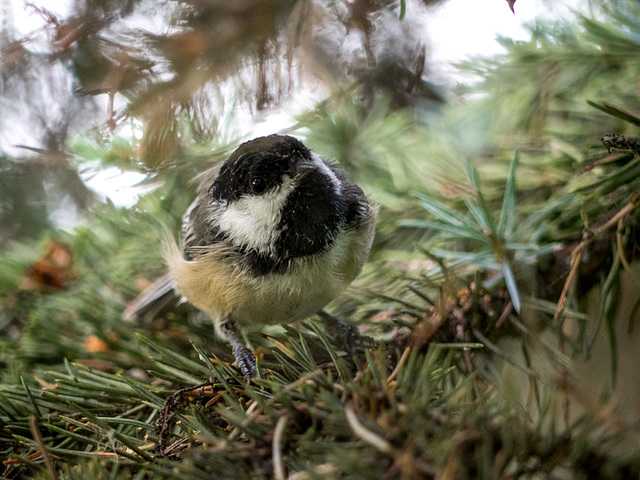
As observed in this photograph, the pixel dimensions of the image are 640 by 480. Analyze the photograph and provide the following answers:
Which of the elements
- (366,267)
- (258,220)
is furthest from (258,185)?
(366,267)

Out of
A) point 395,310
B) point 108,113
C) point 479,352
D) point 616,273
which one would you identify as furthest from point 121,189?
point 616,273

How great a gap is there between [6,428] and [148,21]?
487 mm

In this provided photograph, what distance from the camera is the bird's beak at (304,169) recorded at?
2.23 feet

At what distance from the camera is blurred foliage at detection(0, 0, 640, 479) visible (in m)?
0.30

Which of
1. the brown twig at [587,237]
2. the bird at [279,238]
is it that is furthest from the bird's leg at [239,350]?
the brown twig at [587,237]

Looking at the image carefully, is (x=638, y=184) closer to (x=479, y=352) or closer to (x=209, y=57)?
(x=479, y=352)

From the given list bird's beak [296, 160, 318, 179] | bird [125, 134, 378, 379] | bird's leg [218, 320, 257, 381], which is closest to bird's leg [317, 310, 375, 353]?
bird [125, 134, 378, 379]

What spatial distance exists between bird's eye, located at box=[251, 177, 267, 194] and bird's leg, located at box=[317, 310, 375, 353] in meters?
0.25

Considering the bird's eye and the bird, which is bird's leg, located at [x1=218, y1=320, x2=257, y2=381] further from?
the bird's eye

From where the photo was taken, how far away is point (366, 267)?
84cm

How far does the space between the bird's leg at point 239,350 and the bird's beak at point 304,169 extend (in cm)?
28

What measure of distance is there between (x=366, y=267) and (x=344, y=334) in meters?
0.16

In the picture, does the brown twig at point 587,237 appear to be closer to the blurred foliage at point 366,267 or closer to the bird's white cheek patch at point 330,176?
the blurred foliage at point 366,267

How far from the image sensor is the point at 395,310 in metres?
0.64
